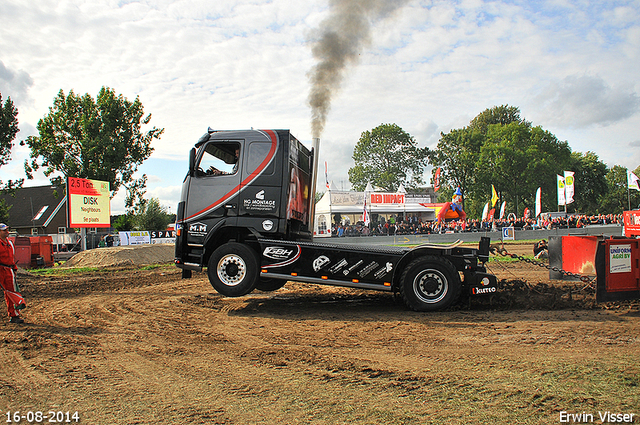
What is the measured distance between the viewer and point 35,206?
48.2m

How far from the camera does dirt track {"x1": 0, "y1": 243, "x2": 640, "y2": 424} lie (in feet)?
11.3

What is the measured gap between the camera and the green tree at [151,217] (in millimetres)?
41156

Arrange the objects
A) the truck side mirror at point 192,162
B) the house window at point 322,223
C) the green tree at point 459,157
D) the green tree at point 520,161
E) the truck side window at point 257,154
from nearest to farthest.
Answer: the truck side window at point 257,154 → the truck side mirror at point 192,162 → the house window at point 322,223 → the green tree at point 520,161 → the green tree at point 459,157

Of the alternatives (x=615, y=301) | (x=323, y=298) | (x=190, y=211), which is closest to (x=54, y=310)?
(x=190, y=211)

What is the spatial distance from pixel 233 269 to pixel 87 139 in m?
36.9

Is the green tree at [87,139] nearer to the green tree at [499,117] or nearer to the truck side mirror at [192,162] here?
the truck side mirror at [192,162]

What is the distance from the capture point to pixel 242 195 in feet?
26.2

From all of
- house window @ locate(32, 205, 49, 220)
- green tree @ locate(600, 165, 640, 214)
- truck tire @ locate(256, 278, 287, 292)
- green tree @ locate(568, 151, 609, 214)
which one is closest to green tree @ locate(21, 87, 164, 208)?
house window @ locate(32, 205, 49, 220)

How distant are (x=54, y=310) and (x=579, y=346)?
8894mm

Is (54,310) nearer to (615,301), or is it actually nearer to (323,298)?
(323,298)

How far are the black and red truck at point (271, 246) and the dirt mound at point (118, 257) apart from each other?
45.4ft

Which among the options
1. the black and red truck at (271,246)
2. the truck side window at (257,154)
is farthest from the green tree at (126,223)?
the truck side window at (257,154)

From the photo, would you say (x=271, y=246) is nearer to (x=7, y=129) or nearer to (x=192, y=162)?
(x=192, y=162)

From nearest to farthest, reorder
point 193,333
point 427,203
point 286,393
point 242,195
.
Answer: point 286,393
point 193,333
point 242,195
point 427,203
